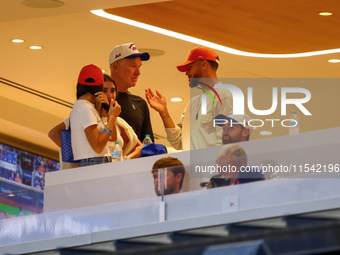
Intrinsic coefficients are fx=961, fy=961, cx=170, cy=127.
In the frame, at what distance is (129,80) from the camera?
8008 millimetres

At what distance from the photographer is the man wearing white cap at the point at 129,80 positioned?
8.02 m

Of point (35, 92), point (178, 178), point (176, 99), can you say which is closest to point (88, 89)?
point (178, 178)

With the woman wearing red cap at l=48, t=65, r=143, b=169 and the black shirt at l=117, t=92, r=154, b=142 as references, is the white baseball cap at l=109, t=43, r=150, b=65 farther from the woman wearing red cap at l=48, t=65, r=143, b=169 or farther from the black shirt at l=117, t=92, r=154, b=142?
the woman wearing red cap at l=48, t=65, r=143, b=169

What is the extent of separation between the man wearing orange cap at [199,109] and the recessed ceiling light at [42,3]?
2.35 meters

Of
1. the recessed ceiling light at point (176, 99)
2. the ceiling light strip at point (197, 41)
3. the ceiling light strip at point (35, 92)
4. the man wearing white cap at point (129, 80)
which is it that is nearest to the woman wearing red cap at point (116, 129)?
the man wearing white cap at point (129, 80)

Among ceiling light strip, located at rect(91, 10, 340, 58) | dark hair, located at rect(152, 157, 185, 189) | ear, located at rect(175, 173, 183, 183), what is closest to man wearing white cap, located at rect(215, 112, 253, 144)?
dark hair, located at rect(152, 157, 185, 189)

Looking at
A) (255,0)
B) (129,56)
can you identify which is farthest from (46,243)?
(255,0)

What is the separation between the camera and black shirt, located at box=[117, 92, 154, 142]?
26.9ft

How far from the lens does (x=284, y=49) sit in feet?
40.9

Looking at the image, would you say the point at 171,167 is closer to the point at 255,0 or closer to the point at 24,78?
the point at 255,0

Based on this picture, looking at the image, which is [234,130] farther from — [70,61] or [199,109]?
[70,61]

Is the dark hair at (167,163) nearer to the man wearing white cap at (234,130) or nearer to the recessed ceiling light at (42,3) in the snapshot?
the man wearing white cap at (234,130)

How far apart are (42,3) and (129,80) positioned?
82.5 inches

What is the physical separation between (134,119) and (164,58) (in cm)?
472
